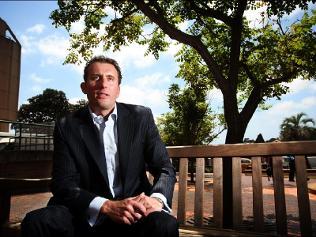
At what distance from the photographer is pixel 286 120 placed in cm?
6072

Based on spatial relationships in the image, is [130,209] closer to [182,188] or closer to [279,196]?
[279,196]

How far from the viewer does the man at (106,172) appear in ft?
6.36

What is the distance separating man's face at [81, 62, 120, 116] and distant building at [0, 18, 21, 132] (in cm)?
2723

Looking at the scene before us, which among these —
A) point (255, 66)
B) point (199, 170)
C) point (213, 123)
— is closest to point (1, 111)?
point (213, 123)

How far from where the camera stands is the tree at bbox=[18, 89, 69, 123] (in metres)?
60.2

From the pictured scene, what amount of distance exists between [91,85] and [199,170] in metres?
1.53

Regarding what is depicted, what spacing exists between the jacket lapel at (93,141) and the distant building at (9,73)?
2728 centimetres

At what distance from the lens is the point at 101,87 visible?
2479 millimetres

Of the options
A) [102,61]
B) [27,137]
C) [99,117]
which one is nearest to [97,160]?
[99,117]

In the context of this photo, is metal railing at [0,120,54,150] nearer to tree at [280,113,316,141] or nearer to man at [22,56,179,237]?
man at [22,56,179,237]

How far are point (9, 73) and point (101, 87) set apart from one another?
2963 cm

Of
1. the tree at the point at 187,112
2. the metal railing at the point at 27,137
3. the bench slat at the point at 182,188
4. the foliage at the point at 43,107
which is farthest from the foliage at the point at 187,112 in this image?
the foliage at the point at 43,107

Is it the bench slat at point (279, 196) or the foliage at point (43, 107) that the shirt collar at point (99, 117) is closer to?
the bench slat at point (279, 196)

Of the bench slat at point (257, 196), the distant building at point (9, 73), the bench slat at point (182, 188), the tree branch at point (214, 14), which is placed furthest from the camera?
the distant building at point (9, 73)
